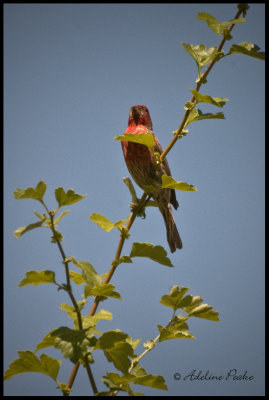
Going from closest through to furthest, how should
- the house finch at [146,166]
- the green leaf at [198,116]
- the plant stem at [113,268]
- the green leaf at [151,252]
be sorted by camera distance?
the plant stem at [113,268]
the green leaf at [151,252]
the green leaf at [198,116]
the house finch at [146,166]

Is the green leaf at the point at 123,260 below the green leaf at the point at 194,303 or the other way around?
the other way around

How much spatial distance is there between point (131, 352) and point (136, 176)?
2.98 metres

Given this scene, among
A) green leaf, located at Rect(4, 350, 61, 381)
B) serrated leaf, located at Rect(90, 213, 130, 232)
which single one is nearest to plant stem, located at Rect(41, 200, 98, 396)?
green leaf, located at Rect(4, 350, 61, 381)

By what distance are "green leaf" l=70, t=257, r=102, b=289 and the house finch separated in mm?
2614

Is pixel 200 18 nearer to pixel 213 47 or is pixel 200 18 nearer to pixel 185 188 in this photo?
pixel 213 47

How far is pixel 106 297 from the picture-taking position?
1670 millimetres

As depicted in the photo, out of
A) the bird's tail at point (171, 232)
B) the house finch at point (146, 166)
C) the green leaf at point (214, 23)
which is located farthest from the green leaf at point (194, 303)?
the bird's tail at point (171, 232)

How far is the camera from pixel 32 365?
5.73ft

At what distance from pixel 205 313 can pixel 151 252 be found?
40 centimetres

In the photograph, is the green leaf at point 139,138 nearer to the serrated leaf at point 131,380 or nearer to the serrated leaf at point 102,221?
the serrated leaf at point 102,221

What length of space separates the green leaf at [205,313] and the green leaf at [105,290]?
0.50 metres

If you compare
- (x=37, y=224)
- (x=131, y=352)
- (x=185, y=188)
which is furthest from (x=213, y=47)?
(x=131, y=352)

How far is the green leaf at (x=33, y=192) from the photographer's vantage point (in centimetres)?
150

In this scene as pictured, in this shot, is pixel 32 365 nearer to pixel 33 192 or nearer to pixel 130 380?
pixel 130 380
